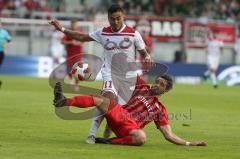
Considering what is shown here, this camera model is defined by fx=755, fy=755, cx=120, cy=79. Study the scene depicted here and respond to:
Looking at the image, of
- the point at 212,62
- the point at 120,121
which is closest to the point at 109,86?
the point at 120,121

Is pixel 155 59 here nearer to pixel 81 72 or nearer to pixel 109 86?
pixel 81 72

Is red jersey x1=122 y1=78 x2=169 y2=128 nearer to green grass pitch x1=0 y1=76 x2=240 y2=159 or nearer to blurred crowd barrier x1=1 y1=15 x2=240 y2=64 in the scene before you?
green grass pitch x1=0 y1=76 x2=240 y2=159

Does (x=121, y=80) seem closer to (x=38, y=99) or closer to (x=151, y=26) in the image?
(x=38, y=99)

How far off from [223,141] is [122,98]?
83.2 inches

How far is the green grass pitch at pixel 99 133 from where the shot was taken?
11415 millimetres

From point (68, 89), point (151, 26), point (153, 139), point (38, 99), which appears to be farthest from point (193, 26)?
point (153, 139)

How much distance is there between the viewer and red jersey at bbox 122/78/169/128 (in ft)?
41.5

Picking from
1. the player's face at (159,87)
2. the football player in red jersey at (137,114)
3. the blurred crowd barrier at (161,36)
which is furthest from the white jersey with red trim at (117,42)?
the blurred crowd barrier at (161,36)

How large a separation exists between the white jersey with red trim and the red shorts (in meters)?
0.91

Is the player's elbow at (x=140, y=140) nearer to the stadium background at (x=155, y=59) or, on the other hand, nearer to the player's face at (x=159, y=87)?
the stadium background at (x=155, y=59)

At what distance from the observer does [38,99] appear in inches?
902

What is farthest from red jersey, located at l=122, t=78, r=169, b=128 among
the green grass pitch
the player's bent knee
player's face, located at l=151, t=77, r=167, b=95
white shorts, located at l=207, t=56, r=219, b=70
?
white shorts, located at l=207, t=56, r=219, b=70

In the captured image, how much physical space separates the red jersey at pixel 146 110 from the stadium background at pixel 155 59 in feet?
1.45

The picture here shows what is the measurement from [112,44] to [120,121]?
151 cm
